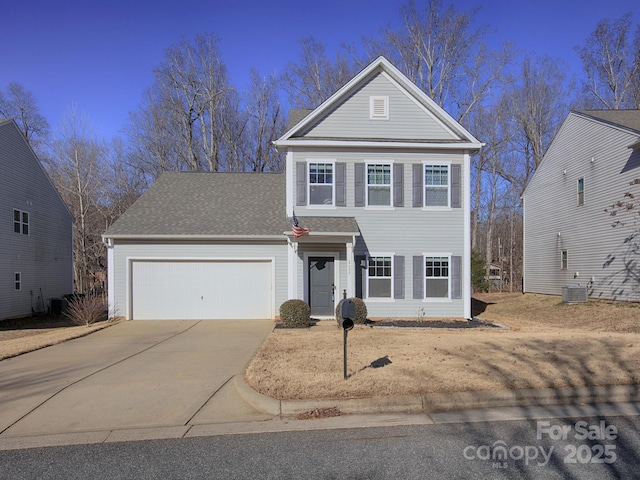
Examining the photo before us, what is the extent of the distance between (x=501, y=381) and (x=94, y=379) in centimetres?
608

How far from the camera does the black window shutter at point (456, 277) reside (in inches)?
544

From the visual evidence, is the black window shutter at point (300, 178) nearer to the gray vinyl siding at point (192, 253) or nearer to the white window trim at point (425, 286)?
the gray vinyl siding at point (192, 253)

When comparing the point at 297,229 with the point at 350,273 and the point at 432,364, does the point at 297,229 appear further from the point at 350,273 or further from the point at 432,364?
the point at 432,364

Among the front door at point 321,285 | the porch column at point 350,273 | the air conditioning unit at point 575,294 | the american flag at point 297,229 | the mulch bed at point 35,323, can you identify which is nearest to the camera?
the american flag at point 297,229

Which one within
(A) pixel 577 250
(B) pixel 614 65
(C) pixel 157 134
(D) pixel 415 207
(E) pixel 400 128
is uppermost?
(B) pixel 614 65

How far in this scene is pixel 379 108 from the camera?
1412 centimetres

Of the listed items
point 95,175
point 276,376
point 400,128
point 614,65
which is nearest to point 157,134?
point 95,175

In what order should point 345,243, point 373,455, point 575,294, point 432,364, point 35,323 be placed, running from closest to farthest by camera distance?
point 373,455
point 432,364
point 345,243
point 35,323
point 575,294

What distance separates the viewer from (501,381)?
559 centimetres

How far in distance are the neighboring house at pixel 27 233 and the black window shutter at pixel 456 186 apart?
17396 mm

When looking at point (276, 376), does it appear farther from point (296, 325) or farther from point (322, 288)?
point (322, 288)

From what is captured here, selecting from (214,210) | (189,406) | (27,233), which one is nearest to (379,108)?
(214,210)

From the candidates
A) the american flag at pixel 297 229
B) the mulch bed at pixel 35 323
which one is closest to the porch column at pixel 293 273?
the american flag at pixel 297 229

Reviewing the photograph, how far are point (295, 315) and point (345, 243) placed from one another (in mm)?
2921
